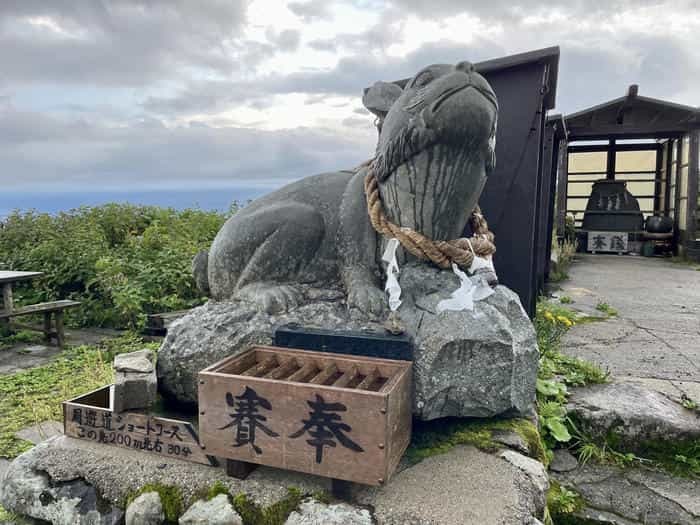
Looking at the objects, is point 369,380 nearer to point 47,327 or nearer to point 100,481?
point 100,481

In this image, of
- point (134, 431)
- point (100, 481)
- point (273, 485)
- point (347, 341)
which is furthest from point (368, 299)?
point (100, 481)

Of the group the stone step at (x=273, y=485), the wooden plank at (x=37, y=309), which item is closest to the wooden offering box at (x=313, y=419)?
the stone step at (x=273, y=485)

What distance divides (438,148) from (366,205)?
516mm

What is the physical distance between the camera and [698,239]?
1105 centimetres

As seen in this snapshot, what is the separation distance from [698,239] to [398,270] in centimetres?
1129

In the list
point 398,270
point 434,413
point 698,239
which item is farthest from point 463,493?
point 698,239

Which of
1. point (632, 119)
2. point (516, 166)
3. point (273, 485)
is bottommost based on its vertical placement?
point (273, 485)

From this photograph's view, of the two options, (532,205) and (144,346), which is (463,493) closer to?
(532,205)

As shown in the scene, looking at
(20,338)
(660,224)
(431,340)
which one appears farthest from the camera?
(660,224)

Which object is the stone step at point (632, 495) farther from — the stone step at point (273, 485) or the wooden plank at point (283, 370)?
the wooden plank at point (283, 370)

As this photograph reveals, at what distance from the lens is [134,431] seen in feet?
6.83

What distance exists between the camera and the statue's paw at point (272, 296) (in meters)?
2.36

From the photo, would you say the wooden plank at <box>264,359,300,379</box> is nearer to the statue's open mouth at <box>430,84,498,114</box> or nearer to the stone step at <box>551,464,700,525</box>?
the statue's open mouth at <box>430,84,498,114</box>

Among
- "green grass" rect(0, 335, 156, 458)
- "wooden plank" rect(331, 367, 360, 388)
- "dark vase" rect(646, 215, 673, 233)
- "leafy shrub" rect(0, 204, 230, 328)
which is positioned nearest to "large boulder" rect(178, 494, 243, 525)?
"wooden plank" rect(331, 367, 360, 388)
